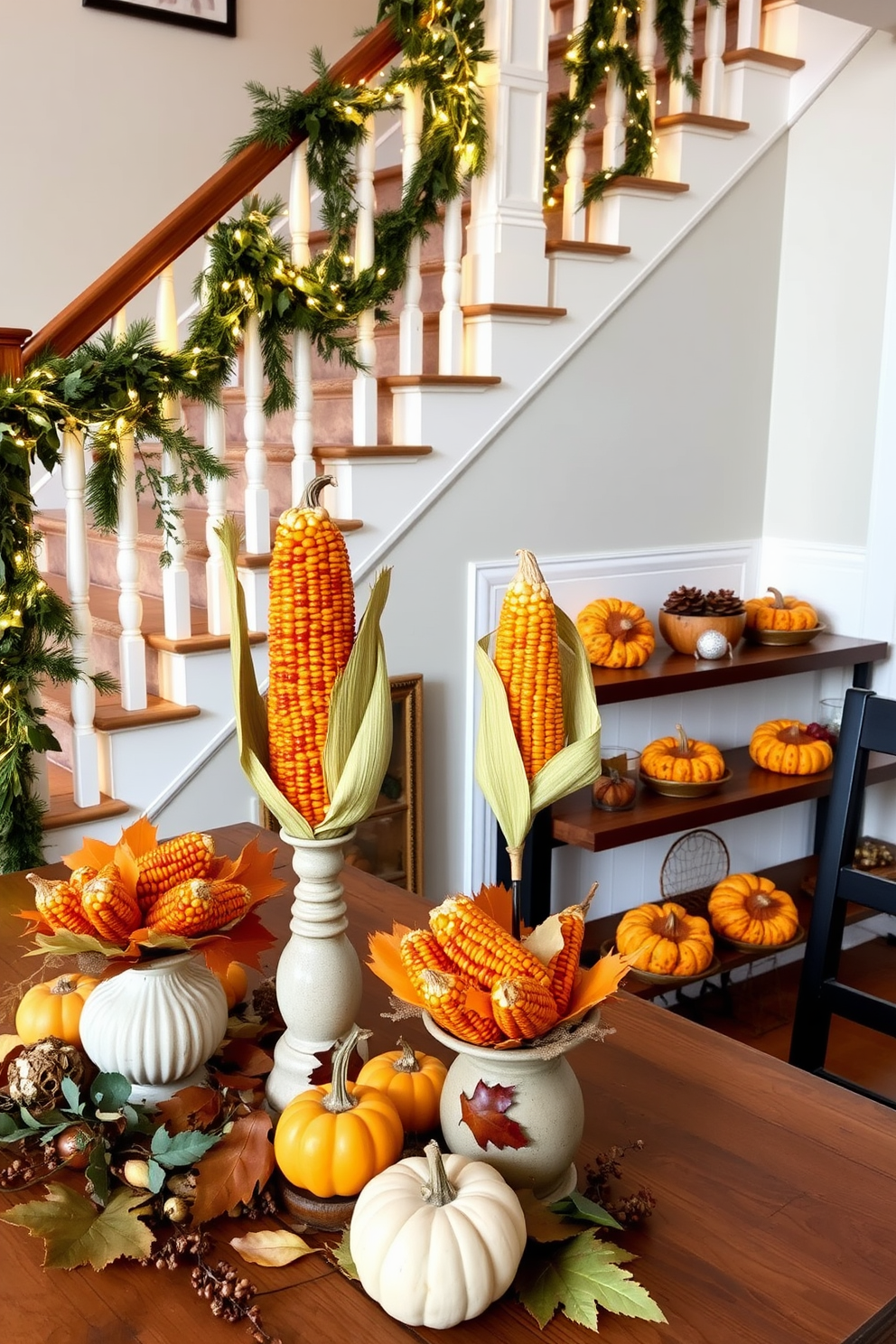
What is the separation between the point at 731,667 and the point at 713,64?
1572 mm

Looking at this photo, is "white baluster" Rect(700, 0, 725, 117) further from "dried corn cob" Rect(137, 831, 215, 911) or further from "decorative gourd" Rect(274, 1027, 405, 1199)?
"decorative gourd" Rect(274, 1027, 405, 1199)

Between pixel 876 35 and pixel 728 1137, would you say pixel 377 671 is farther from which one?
pixel 876 35

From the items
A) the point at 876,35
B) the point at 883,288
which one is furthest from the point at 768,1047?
the point at 876,35

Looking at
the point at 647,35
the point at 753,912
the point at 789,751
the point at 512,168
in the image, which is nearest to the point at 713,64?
the point at 647,35

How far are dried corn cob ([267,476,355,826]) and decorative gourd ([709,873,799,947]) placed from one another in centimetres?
218

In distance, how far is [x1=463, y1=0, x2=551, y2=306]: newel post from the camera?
105 inches

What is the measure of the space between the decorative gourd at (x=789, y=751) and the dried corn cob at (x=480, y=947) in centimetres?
236

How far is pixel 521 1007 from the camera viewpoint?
883 millimetres

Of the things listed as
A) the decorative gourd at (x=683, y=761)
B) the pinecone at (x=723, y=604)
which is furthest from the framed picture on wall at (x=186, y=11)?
the decorative gourd at (x=683, y=761)

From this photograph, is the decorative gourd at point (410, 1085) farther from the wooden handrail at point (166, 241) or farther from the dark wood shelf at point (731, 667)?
the dark wood shelf at point (731, 667)

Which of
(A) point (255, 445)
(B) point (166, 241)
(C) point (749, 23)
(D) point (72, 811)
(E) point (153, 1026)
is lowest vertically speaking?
(D) point (72, 811)

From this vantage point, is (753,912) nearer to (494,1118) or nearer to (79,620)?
(79,620)

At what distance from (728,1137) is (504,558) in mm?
2002

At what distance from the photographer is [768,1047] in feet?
9.92
